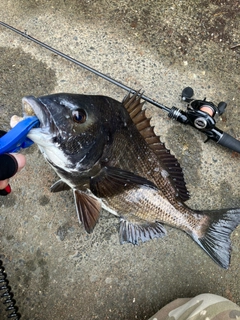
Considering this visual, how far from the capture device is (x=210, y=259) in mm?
2434

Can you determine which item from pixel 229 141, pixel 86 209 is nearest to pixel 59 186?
pixel 86 209

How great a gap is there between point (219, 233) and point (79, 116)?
135cm

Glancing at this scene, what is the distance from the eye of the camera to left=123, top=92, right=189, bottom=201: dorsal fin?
1.94 metres

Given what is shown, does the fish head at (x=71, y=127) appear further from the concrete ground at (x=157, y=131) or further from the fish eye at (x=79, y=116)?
the concrete ground at (x=157, y=131)

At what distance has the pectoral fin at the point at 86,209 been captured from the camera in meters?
2.11

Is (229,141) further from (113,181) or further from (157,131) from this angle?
(113,181)

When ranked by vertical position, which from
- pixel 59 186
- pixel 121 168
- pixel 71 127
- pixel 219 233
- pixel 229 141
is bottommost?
pixel 59 186

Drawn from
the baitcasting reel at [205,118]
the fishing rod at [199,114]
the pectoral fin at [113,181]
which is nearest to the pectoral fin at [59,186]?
the pectoral fin at [113,181]

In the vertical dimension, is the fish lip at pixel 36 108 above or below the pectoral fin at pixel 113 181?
above

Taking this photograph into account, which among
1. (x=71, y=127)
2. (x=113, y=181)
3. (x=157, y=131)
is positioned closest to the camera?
(x=71, y=127)

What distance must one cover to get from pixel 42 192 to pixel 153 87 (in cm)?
129

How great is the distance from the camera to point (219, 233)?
2.23 m

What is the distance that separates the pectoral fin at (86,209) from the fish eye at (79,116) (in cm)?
60

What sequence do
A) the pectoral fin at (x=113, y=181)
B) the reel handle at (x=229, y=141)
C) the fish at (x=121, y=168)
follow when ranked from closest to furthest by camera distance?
the fish at (x=121, y=168) → the pectoral fin at (x=113, y=181) → the reel handle at (x=229, y=141)
